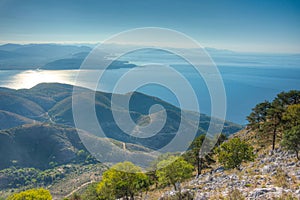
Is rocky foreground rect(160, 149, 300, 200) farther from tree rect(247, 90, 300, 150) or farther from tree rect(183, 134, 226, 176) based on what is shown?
tree rect(183, 134, 226, 176)

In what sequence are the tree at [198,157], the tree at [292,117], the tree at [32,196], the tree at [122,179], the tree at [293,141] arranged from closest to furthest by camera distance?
the tree at [293,141] < the tree at [122,179] < the tree at [32,196] < the tree at [292,117] < the tree at [198,157]

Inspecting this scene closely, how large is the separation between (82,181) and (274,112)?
8154cm

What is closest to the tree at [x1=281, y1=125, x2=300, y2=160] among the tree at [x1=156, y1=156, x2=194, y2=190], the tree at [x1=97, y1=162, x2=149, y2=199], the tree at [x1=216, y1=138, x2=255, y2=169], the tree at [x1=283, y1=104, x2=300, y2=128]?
the tree at [x1=216, y1=138, x2=255, y2=169]

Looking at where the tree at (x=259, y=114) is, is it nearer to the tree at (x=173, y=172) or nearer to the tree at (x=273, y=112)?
the tree at (x=273, y=112)

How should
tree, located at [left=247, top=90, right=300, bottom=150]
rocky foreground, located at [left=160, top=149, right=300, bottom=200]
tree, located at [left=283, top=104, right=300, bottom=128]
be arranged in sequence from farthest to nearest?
tree, located at [left=247, top=90, right=300, bottom=150], tree, located at [left=283, top=104, right=300, bottom=128], rocky foreground, located at [left=160, top=149, right=300, bottom=200]

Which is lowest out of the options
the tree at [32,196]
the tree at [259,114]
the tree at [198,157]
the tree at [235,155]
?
the tree at [32,196]

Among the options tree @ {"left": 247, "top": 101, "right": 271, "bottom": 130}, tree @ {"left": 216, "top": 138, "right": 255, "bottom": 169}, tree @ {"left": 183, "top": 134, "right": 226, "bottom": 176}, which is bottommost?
tree @ {"left": 183, "top": 134, "right": 226, "bottom": 176}

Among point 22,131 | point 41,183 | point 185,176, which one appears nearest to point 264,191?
point 185,176

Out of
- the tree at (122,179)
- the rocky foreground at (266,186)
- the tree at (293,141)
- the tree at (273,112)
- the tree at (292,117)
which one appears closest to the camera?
the rocky foreground at (266,186)

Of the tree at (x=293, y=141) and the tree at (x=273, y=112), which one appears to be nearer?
the tree at (x=293, y=141)

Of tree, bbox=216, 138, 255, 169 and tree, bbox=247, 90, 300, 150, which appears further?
tree, bbox=247, 90, 300, 150

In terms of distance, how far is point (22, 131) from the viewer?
139m

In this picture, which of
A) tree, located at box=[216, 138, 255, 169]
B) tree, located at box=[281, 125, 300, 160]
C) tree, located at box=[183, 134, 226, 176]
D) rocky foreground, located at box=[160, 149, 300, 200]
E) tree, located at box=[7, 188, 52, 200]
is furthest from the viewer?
tree, located at box=[183, 134, 226, 176]

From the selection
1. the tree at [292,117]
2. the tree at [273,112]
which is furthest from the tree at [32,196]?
the tree at [292,117]
